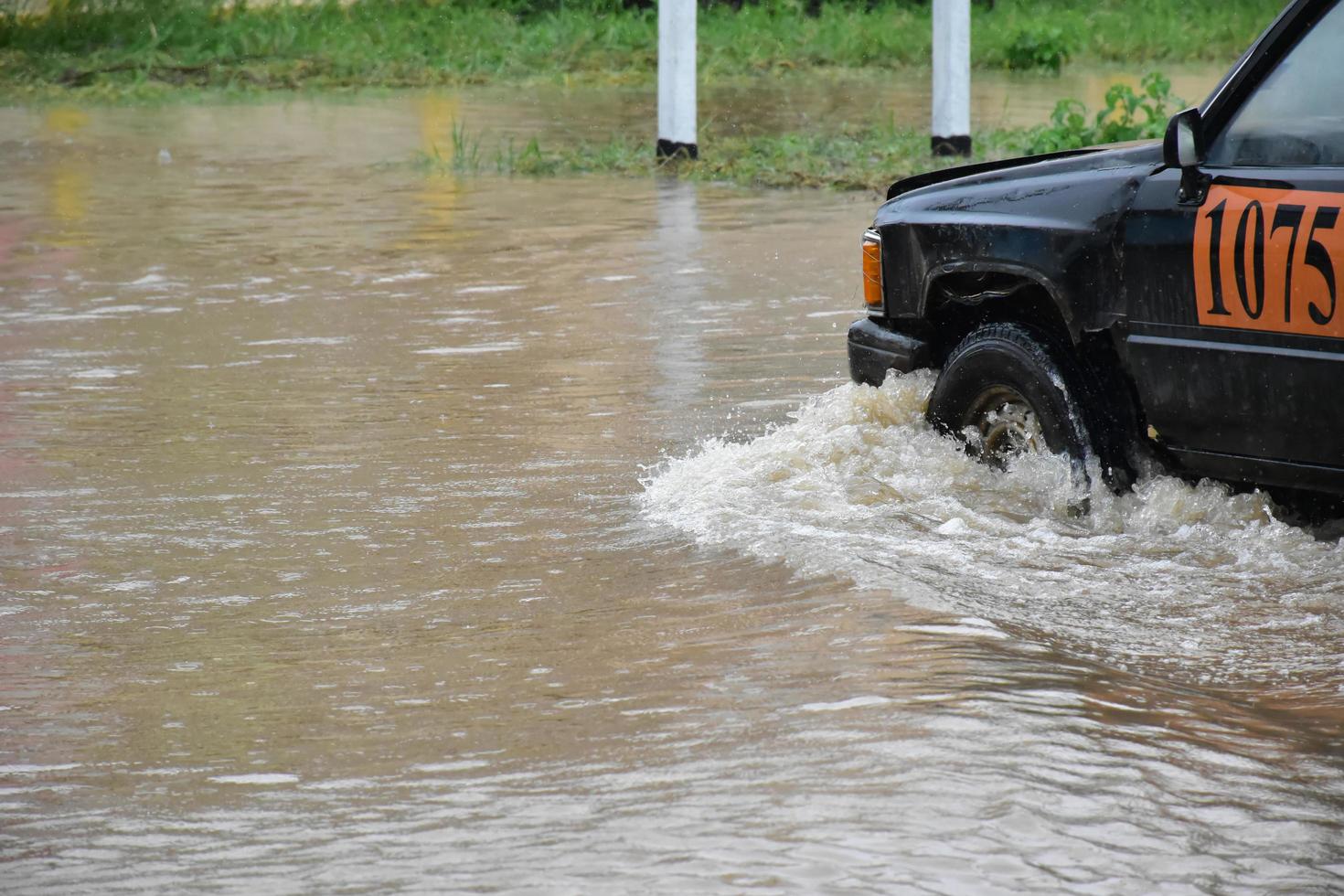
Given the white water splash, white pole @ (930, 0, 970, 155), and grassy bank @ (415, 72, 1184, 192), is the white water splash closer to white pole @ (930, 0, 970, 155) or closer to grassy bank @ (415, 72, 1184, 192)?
grassy bank @ (415, 72, 1184, 192)

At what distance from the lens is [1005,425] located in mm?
6266

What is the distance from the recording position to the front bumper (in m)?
6.65

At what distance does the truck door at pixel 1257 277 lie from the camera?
5125mm

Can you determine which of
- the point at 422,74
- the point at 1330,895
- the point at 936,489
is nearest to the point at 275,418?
the point at 936,489

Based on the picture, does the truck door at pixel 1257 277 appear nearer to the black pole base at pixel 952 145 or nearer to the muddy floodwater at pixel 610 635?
the muddy floodwater at pixel 610 635

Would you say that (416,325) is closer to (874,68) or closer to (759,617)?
(759,617)

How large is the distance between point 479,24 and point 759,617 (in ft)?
93.8

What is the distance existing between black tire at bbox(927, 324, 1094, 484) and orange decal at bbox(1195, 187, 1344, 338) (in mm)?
549

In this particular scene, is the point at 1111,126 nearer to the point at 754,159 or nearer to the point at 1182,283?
the point at 754,159

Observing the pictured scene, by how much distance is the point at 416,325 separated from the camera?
10336 mm

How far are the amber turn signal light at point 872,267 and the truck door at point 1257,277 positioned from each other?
1.27 meters

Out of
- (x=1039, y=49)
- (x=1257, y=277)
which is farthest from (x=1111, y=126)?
(x=1039, y=49)

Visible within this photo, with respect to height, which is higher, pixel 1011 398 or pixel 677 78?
pixel 677 78

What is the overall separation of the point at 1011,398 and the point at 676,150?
11.6m
